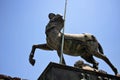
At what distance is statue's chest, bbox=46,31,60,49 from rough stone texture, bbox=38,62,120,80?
5.87 feet

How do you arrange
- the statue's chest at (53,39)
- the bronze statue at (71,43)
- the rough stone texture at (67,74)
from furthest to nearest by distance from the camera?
the bronze statue at (71,43) → the statue's chest at (53,39) → the rough stone texture at (67,74)

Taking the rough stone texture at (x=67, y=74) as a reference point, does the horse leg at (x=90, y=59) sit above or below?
below

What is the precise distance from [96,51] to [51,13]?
2.19 metres

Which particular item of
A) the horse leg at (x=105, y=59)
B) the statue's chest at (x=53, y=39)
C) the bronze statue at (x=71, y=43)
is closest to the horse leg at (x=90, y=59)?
the bronze statue at (x=71, y=43)

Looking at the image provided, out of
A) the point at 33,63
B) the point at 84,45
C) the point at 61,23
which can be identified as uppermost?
the point at 61,23

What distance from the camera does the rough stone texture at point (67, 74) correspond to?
26.9 ft

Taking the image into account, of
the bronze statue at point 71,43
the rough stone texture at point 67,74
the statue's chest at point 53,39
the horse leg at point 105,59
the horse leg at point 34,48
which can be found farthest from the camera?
the horse leg at point 105,59

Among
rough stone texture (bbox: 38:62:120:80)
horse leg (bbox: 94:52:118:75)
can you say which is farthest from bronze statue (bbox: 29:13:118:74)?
rough stone texture (bbox: 38:62:120:80)

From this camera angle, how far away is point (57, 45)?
1023 cm

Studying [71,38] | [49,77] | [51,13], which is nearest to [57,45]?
[71,38]

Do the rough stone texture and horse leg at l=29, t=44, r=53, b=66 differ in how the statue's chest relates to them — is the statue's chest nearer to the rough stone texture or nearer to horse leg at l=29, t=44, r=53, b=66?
horse leg at l=29, t=44, r=53, b=66

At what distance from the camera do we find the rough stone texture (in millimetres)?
8195

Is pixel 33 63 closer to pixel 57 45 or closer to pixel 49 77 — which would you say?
pixel 57 45

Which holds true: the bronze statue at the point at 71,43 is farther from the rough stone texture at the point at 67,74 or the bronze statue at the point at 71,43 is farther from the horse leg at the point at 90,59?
the rough stone texture at the point at 67,74
